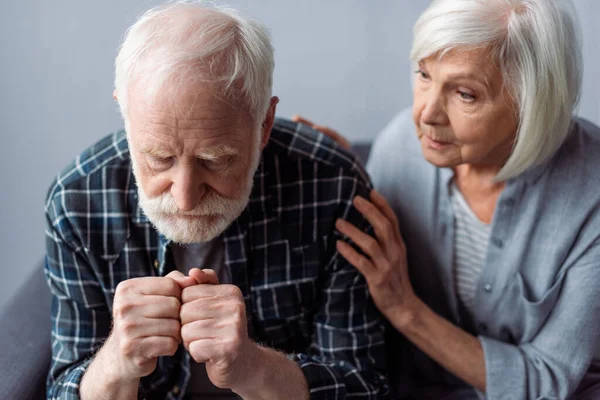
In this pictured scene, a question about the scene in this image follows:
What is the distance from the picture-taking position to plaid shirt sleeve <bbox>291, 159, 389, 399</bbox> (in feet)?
5.32

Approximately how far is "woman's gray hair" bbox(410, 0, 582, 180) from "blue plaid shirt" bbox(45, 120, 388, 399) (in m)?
0.33

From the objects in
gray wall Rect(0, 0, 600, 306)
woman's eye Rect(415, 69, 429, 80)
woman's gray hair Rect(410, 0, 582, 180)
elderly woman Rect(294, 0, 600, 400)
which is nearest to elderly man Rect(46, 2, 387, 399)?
elderly woman Rect(294, 0, 600, 400)

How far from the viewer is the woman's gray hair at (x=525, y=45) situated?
149 cm

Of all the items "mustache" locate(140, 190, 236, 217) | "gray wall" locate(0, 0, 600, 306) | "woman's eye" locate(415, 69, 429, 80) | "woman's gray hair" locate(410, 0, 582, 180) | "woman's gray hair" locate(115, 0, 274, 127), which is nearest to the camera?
"woman's gray hair" locate(115, 0, 274, 127)

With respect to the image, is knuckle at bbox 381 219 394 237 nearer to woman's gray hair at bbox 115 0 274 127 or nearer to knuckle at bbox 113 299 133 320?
woman's gray hair at bbox 115 0 274 127

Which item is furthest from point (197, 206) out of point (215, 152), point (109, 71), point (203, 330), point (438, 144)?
point (109, 71)

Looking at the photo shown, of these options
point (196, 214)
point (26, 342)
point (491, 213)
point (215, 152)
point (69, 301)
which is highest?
point (215, 152)

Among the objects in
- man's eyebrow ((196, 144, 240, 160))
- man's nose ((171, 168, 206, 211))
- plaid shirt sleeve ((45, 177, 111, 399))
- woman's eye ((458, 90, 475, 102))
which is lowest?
plaid shirt sleeve ((45, 177, 111, 399))

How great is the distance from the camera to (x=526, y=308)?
1711 millimetres

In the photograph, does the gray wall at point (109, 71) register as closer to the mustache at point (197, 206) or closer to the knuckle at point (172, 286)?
the mustache at point (197, 206)

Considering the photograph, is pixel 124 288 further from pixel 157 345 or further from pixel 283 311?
pixel 283 311

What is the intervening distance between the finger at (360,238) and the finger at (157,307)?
0.44m

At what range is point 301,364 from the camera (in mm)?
1558

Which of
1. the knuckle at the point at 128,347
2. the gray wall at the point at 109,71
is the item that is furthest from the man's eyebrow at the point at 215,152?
the gray wall at the point at 109,71
